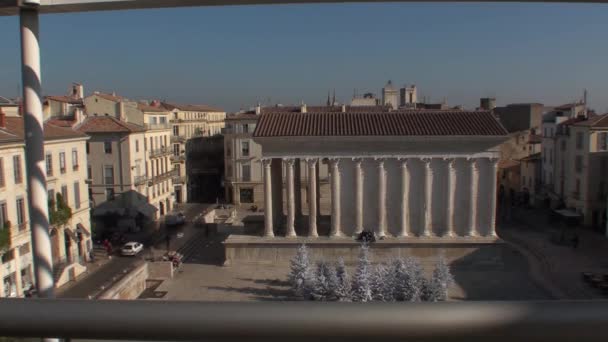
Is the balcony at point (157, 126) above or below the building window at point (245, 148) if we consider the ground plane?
above

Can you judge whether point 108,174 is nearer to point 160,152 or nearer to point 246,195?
point 160,152

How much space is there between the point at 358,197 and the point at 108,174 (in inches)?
672

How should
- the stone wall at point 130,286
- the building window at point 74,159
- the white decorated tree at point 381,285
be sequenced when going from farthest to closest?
the building window at point 74,159
the white decorated tree at point 381,285
the stone wall at point 130,286

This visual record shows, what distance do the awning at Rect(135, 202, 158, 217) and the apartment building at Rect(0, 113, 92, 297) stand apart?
9.01 meters

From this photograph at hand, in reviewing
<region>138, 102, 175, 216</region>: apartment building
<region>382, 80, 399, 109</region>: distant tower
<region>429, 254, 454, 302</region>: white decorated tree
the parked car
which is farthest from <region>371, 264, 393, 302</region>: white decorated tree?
<region>382, 80, 399, 109</region>: distant tower

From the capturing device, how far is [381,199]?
27875 millimetres

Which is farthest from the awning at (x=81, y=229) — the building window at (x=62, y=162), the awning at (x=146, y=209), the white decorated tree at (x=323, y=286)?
the white decorated tree at (x=323, y=286)

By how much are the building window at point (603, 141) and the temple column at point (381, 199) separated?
15.3 m

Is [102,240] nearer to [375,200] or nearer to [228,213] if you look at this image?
[228,213]

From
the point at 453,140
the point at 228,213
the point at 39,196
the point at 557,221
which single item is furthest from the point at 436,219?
the point at 39,196

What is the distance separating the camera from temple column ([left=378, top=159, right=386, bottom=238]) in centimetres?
2772

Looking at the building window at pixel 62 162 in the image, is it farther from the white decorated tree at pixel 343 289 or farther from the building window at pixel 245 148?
the building window at pixel 245 148

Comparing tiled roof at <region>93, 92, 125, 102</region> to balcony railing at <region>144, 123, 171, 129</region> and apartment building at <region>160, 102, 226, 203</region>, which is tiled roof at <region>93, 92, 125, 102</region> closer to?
balcony railing at <region>144, 123, 171, 129</region>

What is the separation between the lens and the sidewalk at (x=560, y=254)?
2150cm
